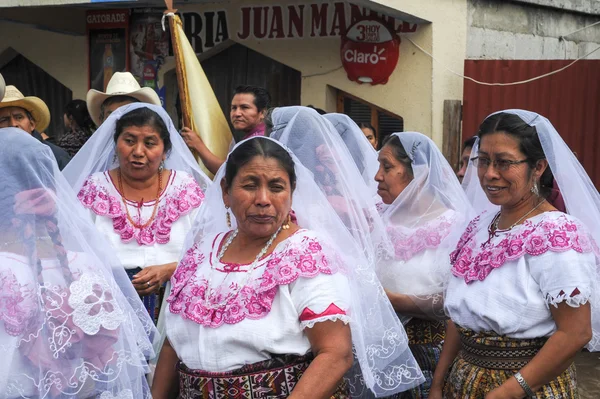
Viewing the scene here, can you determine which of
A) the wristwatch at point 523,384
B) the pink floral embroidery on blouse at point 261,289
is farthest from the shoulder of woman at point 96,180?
the wristwatch at point 523,384

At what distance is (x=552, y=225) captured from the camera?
3018 millimetres

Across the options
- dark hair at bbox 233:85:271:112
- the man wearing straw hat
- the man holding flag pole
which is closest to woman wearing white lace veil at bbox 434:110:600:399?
the man holding flag pole

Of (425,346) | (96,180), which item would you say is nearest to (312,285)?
(425,346)

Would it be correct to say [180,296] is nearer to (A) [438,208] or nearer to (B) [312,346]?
(B) [312,346]

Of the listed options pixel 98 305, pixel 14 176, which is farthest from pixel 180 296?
pixel 14 176

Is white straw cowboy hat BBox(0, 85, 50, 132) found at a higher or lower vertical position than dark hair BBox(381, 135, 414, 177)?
higher

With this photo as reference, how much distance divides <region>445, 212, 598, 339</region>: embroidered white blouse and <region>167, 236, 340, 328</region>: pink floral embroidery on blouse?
0.64m

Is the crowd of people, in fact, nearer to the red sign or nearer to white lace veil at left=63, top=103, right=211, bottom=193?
white lace veil at left=63, top=103, right=211, bottom=193

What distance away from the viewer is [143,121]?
13.8 ft

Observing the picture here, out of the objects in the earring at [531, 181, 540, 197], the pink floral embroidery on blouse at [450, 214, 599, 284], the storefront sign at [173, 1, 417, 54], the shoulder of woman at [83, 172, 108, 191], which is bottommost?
the pink floral embroidery on blouse at [450, 214, 599, 284]

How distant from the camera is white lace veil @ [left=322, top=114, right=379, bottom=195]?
15.4ft

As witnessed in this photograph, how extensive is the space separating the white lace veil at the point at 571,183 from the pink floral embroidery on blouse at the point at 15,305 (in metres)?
1.88

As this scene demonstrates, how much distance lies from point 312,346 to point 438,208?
4.83ft

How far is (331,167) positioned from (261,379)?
4.63ft
